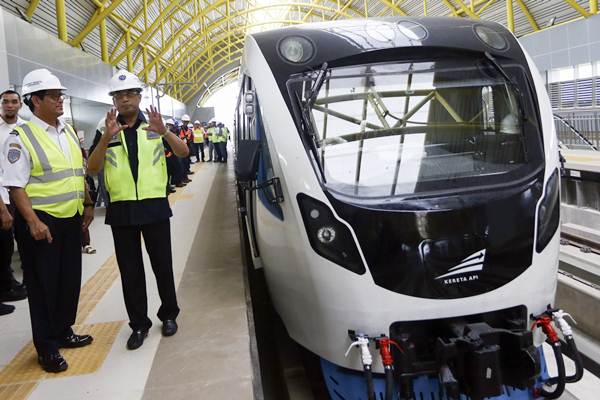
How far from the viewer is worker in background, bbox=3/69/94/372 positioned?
2.69 metres

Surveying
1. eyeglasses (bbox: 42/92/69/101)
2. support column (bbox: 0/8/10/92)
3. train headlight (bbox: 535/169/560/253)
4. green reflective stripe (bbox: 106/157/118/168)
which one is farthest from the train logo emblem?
support column (bbox: 0/8/10/92)

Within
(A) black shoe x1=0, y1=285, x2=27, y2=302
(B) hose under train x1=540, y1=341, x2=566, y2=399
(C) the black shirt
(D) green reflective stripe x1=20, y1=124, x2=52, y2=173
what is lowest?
(B) hose under train x1=540, y1=341, x2=566, y2=399

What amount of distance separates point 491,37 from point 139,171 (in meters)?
2.19

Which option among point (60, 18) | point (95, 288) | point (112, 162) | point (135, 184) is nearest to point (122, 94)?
point (112, 162)

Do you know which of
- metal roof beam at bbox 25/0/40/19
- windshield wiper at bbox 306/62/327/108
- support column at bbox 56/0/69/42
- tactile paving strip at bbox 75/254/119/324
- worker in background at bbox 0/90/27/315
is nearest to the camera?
windshield wiper at bbox 306/62/327/108

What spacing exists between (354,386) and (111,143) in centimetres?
183

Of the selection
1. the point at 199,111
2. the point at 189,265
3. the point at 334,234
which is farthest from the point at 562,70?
the point at 199,111

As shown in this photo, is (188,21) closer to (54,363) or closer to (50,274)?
(50,274)

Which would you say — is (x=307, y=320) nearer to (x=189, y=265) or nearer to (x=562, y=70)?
(x=189, y=265)

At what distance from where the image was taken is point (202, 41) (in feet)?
114

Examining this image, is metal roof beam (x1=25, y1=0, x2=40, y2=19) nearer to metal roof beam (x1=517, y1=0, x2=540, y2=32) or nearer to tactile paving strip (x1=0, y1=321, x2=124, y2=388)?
tactile paving strip (x1=0, y1=321, x2=124, y2=388)

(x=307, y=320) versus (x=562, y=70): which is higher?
(x=562, y=70)

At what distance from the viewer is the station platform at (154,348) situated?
263 centimetres

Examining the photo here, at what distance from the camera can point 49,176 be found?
2.77 m
